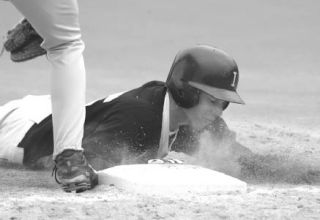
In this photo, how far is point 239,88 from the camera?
10914 mm

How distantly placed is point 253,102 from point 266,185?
5094mm

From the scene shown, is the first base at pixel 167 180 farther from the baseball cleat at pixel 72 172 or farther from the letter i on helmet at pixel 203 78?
the letter i on helmet at pixel 203 78

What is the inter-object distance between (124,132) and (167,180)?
852 millimetres

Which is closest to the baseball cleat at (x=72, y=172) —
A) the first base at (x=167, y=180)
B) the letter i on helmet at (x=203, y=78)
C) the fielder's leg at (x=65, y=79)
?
the fielder's leg at (x=65, y=79)

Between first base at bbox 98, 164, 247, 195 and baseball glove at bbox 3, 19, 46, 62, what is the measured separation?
2.27 feet

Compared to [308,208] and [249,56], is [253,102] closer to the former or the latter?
[249,56]

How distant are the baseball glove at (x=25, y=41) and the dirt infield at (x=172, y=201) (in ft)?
2.18

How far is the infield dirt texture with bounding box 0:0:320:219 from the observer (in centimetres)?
406

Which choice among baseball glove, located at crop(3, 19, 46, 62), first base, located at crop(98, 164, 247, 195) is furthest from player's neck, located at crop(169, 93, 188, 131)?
baseball glove, located at crop(3, 19, 46, 62)

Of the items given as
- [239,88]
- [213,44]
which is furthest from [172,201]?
[213,44]

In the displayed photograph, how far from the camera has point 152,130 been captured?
215 inches

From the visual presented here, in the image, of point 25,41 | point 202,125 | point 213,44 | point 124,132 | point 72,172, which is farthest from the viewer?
point 213,44

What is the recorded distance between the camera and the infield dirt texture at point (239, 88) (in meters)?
4.06

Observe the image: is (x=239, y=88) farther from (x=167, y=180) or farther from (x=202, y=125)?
(x=167, y=180)
